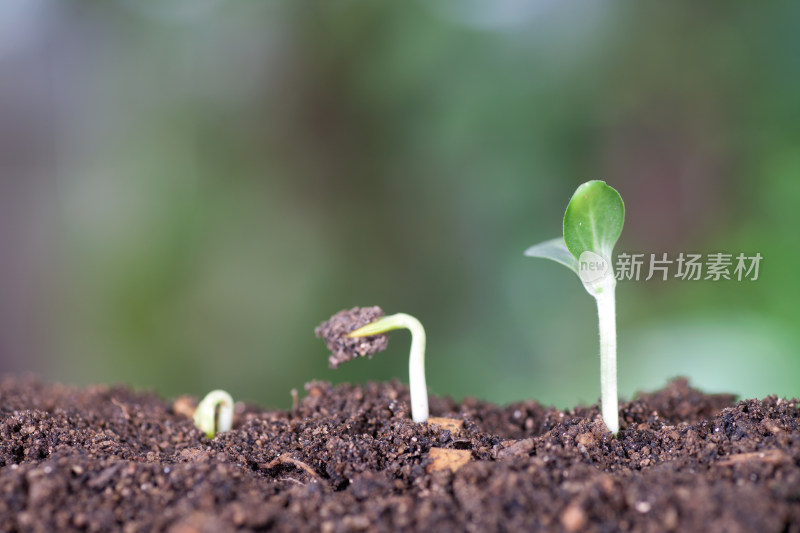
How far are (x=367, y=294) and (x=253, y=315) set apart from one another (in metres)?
0.52

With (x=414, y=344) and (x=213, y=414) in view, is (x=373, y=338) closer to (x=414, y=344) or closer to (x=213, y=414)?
(x=414, y=344)

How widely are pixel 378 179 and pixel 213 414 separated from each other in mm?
1587

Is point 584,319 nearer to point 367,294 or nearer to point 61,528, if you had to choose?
point 367,294

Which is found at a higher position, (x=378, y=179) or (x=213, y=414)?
(x=378, y=179)

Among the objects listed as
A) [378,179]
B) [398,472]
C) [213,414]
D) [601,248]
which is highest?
[378,179]

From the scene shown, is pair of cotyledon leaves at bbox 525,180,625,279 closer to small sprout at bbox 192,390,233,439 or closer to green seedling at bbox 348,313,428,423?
green seedling at bbox 348,313,428,423

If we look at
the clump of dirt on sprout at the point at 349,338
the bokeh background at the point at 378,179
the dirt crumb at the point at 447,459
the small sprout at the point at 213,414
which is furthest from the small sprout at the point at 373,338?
the bokeh background at the point at 378,179

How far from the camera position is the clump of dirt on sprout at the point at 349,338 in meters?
1.05

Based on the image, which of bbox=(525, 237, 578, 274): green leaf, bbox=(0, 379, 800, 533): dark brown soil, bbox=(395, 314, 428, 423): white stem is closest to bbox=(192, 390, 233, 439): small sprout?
bbox=(0, 379, 800, 533): dark brown soil

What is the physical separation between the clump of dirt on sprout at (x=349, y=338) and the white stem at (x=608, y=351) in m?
0.36

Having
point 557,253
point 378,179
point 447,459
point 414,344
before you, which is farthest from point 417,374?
point 378,179

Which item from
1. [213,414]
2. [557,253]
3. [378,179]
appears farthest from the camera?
[378,179]

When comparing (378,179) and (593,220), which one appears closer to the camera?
(593,220)

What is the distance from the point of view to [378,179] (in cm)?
257
